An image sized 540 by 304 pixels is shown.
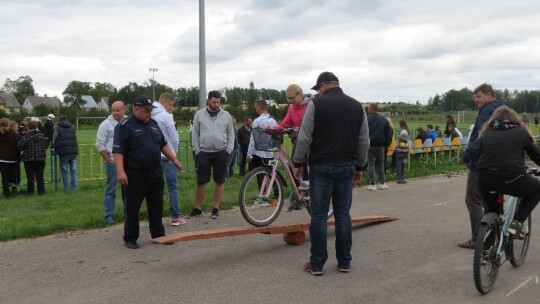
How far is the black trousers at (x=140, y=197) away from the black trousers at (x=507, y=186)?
3.71 m

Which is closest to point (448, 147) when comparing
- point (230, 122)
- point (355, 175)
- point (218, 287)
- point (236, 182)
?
point (236, 182)

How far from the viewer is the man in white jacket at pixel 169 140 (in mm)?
7898

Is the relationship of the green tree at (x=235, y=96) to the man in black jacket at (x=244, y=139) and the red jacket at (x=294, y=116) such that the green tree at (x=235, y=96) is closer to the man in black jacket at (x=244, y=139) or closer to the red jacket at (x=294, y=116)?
the man in black jacket at (x=244, y=139)

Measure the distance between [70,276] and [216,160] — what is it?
3.17 m

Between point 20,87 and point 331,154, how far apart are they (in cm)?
17087

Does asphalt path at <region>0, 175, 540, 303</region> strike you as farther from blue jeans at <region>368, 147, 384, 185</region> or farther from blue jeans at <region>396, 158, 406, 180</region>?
blue jeans at <region>396, 158, 406, 180</region>

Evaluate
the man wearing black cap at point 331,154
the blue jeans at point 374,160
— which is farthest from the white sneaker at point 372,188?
the man wearing black cap at point 331,154

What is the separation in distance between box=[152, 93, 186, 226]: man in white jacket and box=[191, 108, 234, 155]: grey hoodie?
1.32 ft

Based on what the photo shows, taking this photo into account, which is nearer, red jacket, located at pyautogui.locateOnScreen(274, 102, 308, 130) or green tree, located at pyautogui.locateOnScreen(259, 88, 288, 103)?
red jacket, located at pyautogui.locateOnScreen(274, 102, 308, 130)

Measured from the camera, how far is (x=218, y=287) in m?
5.30

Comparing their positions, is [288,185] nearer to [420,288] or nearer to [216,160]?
[216,160]

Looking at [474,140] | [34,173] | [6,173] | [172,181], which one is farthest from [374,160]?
[6,173]

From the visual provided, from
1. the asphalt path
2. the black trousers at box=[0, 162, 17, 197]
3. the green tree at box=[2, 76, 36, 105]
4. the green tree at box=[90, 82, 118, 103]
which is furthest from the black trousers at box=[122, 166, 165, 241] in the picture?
the green tree at box=[2, 76, 36, 105]

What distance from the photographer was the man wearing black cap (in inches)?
219
